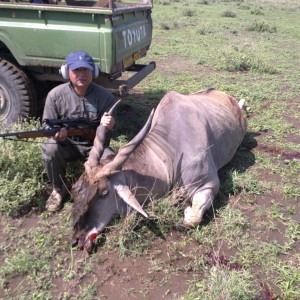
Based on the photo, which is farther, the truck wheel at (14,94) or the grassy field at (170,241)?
the truck wheel at (14,94)

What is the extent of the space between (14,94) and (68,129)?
5.21 feet

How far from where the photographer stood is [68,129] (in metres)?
4.59

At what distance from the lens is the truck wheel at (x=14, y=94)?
5617 mm

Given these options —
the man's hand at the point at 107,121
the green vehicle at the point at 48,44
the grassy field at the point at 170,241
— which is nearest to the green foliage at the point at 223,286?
the grassy field at the point at 170,241

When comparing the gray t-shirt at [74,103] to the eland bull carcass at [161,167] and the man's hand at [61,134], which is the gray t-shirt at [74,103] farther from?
the eland bull carcass at [161,167]

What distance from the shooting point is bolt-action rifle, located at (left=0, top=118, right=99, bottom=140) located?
4.37 meters

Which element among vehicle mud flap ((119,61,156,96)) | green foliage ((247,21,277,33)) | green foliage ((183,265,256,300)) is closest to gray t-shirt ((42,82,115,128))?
vehicle mud flap ((119,61,156,96))

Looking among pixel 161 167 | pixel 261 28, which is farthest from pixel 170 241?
pixel 261 28

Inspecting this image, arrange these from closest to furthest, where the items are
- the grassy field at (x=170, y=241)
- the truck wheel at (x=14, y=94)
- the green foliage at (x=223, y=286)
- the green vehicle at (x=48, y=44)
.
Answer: the green foliage at (x=223, y=286) < the grassy field at (x=170, y=241) < the green vehicle at (x=48, y=44) < the truck wheel at (x=14, y=94)

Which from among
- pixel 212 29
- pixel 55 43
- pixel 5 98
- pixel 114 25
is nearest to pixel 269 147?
pixel 114 25

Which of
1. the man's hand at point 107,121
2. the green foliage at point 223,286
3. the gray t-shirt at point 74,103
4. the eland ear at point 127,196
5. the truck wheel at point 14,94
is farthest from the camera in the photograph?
the truck wheel at point 14,94

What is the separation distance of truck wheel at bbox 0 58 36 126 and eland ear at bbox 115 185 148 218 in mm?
2512

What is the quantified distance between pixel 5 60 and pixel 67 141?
1.80 meters

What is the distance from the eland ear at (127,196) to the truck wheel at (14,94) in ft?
8.24
